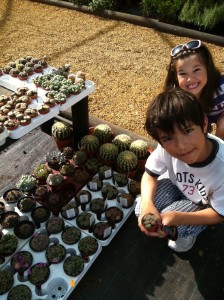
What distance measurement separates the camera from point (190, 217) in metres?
2.03

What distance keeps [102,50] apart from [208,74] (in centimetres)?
385

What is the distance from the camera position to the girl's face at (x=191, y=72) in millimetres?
2459

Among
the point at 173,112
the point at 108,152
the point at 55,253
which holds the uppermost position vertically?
the point at 173,112

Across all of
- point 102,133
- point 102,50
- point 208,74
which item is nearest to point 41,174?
point 102,133

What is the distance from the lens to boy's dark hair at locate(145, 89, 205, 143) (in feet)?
5.57

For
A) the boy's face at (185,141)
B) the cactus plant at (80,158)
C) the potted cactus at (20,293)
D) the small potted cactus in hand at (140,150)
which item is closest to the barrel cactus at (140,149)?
the small potted cactus in hand at (140,150)

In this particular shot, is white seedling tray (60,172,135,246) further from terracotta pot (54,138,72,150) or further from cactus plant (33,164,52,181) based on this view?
terracotta pot (54,138,72,150)

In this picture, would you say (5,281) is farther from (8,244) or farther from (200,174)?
(200,174)

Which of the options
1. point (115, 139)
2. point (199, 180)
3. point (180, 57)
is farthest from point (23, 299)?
point (180, 57)

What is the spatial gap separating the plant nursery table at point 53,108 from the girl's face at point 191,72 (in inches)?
40.0

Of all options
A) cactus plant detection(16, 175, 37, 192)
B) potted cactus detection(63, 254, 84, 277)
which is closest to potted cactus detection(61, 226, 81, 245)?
potted cactus detection(63, 254, 84, 277)

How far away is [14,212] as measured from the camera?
2.80 m

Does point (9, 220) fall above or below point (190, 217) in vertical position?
below

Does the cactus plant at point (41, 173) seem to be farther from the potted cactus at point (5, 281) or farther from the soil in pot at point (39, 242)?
the potted cactus at point (5, 281)
